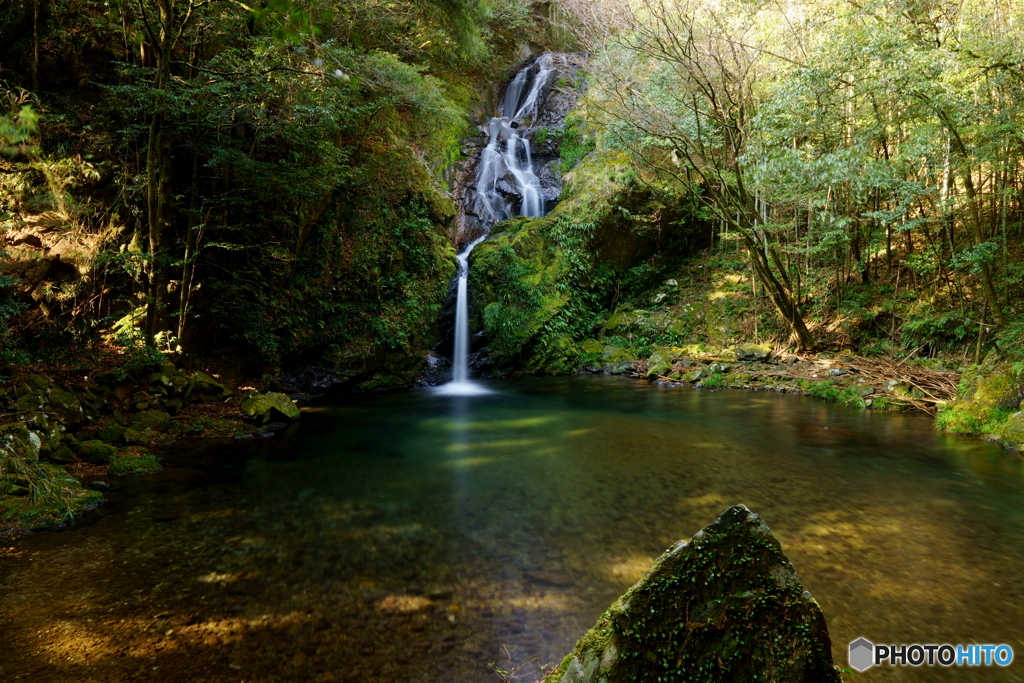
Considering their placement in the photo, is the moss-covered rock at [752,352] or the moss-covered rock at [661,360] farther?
the moss-covered rock at [661,360]

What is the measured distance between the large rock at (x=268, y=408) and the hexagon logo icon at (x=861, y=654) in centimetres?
760

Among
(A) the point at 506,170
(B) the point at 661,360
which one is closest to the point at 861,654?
(B) the point at 661,360

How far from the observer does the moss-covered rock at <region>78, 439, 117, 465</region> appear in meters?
5.55

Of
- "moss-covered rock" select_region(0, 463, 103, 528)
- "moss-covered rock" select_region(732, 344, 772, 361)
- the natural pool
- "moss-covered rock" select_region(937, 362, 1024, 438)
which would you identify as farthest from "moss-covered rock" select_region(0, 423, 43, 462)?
"moss-covered rock" select_region(732, 344, 772, 361)

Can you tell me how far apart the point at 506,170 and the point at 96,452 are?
14.9 meters

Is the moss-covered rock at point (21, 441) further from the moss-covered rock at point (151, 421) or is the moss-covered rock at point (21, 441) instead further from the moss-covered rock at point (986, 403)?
the moss-covered rock at point (986, 403)

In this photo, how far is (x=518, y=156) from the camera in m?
18.2

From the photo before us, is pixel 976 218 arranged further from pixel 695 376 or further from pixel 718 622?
pixel 718 622

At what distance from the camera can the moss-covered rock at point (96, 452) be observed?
5555 millimetres

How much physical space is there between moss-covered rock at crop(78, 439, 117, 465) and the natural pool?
27.8 inches

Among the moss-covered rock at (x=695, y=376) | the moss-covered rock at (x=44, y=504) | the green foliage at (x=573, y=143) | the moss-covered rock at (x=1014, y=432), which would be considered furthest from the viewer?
the green foliage at (x=573, y=143)

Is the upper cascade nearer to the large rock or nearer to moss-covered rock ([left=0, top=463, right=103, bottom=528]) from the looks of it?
the large rock

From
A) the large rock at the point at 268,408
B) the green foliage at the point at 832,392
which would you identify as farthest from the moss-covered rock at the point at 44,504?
the green foliage at the point at 832,392

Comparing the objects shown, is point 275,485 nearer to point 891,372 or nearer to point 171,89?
point 171,89
